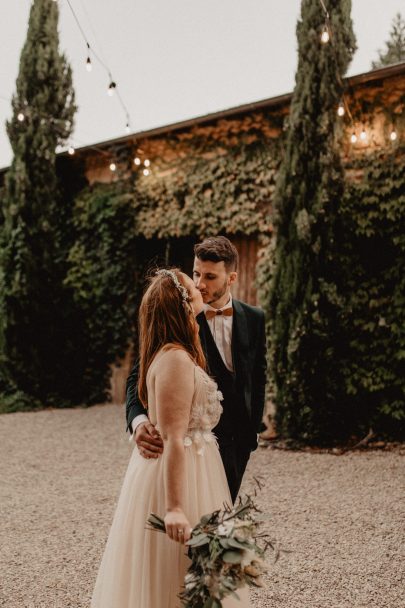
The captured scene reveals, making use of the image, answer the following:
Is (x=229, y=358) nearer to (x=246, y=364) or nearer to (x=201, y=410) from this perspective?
(x=246, y=364)

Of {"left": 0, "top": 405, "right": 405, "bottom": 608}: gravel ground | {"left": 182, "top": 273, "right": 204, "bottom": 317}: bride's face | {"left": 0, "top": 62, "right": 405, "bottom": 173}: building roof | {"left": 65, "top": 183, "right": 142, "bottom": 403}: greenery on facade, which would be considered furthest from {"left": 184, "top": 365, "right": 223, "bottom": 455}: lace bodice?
{"left": 65, "top": 183, "right": 142, "bottom": 403}: greenery on facade

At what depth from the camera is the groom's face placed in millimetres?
2730

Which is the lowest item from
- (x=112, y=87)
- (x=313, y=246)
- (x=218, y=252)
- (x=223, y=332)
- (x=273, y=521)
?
(x=273, y=521)

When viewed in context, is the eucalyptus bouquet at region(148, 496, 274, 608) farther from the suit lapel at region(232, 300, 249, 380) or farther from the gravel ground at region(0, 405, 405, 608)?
the gravel ground at region(0, 405, 405, 608)

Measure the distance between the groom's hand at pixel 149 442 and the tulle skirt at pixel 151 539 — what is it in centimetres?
4

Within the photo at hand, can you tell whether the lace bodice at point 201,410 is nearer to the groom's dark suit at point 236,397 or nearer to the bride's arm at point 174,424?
the bride's arm at point 174,424

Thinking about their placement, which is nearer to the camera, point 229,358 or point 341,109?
point 229,358

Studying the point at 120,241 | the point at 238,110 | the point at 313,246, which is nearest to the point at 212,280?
the point at 313,246

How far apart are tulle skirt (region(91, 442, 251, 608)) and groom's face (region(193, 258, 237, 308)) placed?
800 mm

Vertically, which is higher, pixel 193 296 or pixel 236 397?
pixel 193 296

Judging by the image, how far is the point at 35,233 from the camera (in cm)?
→ 959

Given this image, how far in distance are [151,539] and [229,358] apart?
919 mm

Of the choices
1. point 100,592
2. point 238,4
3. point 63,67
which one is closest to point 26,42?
point 63,67

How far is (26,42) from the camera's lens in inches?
381
